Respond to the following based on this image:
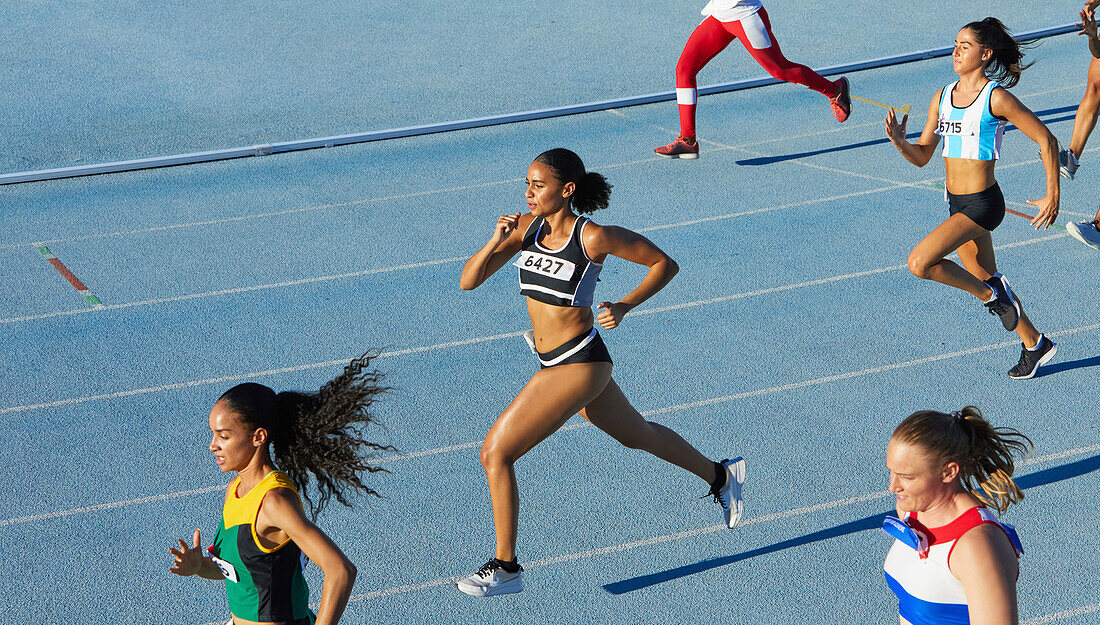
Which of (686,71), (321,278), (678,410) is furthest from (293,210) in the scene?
(678,410)

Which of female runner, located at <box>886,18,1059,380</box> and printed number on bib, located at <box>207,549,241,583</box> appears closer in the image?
printed number on bib, located at <box>207,549,241,583</box>

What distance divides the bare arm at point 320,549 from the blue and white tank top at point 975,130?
4.46 m

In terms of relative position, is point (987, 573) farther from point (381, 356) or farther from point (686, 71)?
point (686, 71)

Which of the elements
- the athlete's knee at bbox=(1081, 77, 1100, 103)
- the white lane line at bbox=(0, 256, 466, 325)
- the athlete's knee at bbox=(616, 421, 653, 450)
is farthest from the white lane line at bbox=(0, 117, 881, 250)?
the athlete's knee at bbox=(616, 421, 653, 450)

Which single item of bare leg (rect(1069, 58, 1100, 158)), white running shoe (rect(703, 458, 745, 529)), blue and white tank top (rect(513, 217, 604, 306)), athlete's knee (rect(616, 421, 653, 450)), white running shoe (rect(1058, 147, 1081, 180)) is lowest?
white running shoe (rect(703, 458, 745, 529))

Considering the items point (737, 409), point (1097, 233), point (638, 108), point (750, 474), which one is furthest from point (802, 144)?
point (750, 474)

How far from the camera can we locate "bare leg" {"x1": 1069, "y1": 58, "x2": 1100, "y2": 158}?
817 cm

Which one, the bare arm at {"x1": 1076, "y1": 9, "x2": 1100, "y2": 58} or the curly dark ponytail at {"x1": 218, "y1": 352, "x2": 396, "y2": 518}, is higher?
the bare arm at {"x1": 1076, "y1": 9, "x2": 1100, "y2": 58}

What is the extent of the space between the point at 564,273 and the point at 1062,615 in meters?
2.43

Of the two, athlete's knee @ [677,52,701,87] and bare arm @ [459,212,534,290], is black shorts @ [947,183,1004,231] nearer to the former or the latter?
bare arm @ [459,212,534,290]

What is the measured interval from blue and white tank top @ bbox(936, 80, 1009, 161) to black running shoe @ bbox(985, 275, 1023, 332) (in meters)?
0.72

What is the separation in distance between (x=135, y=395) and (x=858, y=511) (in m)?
4.10

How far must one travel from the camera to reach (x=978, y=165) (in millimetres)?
6016

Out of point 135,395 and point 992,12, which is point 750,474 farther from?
point 992,12
